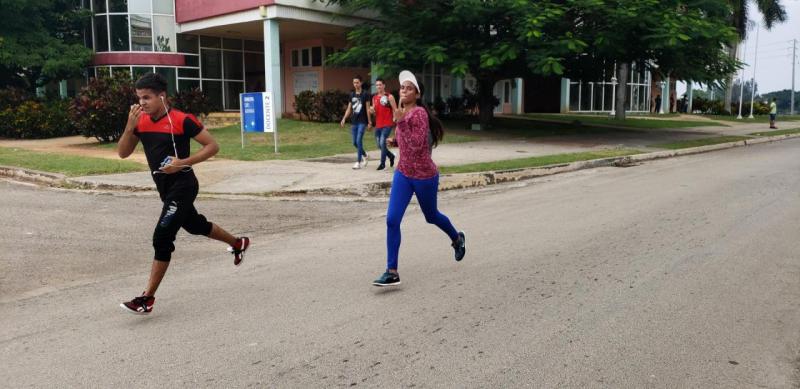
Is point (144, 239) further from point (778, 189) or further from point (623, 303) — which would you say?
point (778, 189)

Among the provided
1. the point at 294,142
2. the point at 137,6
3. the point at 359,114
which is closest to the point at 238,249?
the point at 359,114

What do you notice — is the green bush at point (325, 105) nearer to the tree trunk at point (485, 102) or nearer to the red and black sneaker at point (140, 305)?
the tree trunk at point (485, 102)

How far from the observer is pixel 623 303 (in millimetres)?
4805

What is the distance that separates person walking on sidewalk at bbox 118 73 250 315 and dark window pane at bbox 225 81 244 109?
2718 centimetres

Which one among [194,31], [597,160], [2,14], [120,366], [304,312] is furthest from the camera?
[194,31]

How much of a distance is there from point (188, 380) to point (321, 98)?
21.8 metres

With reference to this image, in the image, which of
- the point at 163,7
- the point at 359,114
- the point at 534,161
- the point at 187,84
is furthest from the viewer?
the point at 187,84

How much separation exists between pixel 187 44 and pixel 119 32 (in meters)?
2.79

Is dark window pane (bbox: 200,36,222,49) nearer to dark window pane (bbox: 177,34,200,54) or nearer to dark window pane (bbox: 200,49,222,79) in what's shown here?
dark window pane (bbox: 200,49,222,79)

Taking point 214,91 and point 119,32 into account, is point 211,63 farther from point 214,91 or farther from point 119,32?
point 119,32

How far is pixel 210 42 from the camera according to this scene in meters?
29.6

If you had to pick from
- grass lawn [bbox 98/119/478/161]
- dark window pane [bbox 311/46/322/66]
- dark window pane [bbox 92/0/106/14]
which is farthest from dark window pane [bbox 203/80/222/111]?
grass lawn [bbox 98/119/478/161]

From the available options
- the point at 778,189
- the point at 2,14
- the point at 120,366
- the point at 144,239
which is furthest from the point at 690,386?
the point at 2,14

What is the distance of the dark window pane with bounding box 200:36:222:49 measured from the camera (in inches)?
1150
